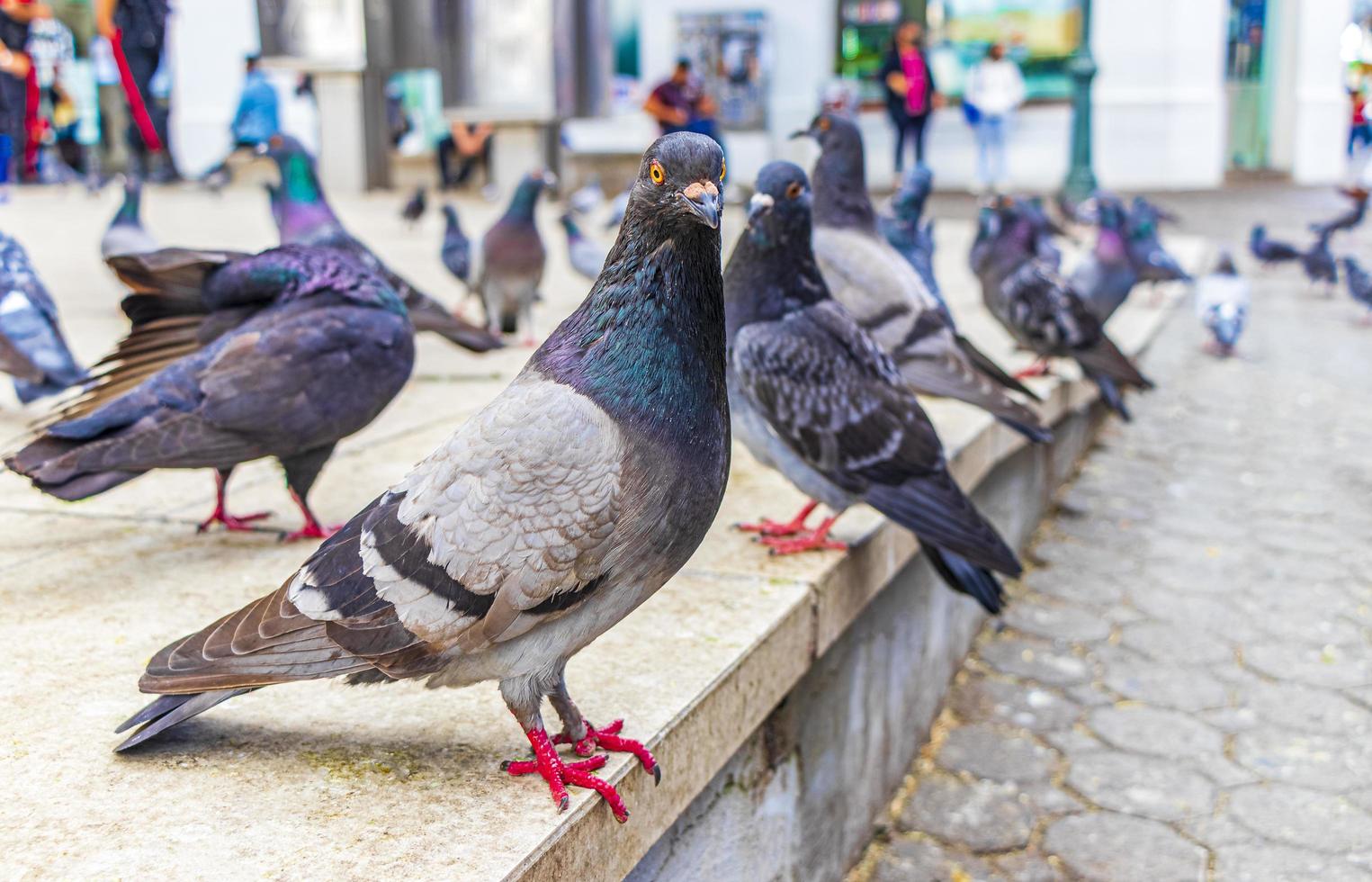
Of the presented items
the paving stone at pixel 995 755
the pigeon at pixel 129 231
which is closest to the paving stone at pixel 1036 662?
the paving stone at pixel 995 755

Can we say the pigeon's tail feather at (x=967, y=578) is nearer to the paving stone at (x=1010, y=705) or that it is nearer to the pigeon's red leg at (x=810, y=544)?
the pigeon's red leg at (x=810, y=544)

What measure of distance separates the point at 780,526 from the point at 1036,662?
1648 mm

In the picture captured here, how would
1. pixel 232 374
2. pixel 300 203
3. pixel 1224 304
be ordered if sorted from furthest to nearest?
pixel 1224 304
pixel 300 203
pixel 232 374

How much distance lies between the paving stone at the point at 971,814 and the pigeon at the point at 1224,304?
6.01 meters

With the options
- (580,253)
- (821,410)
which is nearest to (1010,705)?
(821,410)

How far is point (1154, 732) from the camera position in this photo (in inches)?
157

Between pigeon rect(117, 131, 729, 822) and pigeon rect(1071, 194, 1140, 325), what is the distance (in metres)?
5.88

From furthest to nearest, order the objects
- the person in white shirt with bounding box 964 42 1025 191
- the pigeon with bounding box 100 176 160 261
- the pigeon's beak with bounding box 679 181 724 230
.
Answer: the person in white shirt with bounding box 964 42 1025 191 → the pigeon with bounding box 100 176 160 261 → the pigeon's beak with bounding box 679 181 724 230

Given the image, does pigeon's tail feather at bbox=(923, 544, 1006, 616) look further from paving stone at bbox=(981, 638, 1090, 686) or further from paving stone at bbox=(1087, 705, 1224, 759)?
paving stone at bbox=(981, 638, 1090, 686)

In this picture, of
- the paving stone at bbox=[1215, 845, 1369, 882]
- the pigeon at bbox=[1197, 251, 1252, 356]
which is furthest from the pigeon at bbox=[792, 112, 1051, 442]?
the pigeon at bbox=[1197, 251, 1252, 356]

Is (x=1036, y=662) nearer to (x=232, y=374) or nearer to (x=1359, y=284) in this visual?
(x=232, y=374)

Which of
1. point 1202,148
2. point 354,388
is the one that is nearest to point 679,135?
point 354,388

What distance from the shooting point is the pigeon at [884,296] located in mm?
4159

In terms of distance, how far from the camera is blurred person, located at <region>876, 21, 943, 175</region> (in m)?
15.9
